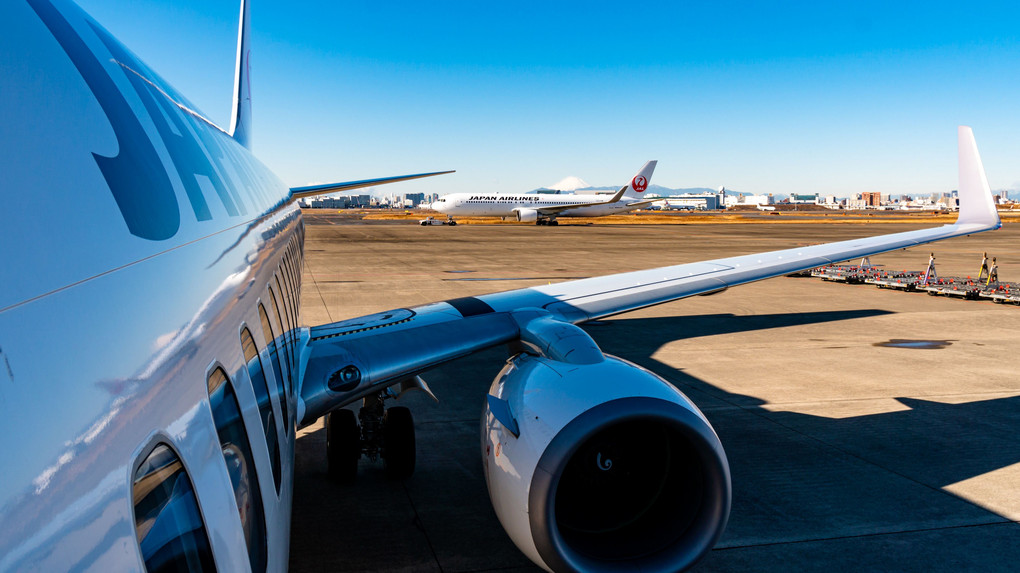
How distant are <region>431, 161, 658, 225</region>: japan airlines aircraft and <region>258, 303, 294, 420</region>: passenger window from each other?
6529 cm

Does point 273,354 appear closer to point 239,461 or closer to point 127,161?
point 239,461

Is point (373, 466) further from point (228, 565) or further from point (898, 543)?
point (228, 565)

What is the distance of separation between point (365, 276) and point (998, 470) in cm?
1941

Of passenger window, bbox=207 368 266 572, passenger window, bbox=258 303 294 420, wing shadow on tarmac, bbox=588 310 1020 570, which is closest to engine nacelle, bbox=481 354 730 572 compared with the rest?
passenger window, bbox=258 303 294 420

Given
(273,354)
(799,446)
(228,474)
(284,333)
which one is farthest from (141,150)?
(799,446)

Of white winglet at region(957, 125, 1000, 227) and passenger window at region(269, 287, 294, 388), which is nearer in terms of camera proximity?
passenger window at region(269, 287, 294, 388)

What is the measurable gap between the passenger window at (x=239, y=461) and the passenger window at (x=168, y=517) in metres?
0.39

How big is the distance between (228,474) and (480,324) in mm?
4229

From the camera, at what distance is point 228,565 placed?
1.93 meters

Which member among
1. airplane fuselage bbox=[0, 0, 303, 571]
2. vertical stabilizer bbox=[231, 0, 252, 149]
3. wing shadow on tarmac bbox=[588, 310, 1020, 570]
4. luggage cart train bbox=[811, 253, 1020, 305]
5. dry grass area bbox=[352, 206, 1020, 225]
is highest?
vertical stabilizer bbox=[231, 0, 252, 149]

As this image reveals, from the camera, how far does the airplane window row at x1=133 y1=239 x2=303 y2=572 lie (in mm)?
1418

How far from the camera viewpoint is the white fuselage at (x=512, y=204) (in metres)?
69.1

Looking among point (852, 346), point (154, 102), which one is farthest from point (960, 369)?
A: point (154, 102)

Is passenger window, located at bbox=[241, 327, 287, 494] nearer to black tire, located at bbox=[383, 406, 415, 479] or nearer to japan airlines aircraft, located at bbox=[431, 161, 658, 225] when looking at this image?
black tire, located at bbox=[383, 406, 415, 479]
